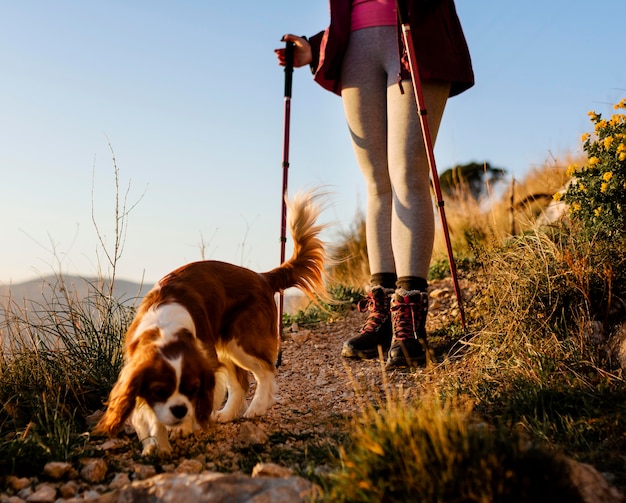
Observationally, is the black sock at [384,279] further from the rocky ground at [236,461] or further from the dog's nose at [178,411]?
the dog's nose at [178,411]

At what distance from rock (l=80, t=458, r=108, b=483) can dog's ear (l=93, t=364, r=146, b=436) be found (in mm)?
228

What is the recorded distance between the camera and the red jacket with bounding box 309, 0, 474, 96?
4453 mm

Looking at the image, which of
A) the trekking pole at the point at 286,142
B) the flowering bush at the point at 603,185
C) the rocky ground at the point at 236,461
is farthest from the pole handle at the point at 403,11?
the rocky ground at the point at 236,461

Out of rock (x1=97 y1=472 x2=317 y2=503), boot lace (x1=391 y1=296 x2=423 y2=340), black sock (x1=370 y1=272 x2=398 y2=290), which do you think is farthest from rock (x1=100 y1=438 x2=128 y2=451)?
black sock (x1=370 y1=272 x2=398 y2=290)

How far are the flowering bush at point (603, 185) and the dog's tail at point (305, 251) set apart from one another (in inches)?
69.9

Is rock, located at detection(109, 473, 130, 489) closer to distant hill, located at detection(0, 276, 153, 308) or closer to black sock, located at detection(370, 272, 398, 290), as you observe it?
distant hill, located at detection(0, 276, 153, 308)

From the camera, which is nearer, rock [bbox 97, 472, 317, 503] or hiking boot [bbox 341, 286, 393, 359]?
rock [bbox 97, 472, 317, 503]

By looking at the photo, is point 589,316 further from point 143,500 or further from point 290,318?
point 290,318

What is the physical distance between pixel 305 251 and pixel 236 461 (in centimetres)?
177

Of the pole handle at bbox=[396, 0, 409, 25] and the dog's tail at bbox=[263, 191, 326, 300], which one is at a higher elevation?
the pole handle at bbox=[396, 0, 409, 25]

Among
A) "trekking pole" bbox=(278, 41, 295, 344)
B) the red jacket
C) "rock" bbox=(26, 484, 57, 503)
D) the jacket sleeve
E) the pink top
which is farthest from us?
"trekking pole" bbox=(278, 41, 295, 344)

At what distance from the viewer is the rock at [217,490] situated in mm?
2273

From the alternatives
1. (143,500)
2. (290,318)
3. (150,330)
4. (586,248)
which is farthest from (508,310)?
(290,318)

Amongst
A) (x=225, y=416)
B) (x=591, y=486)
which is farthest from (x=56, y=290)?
(x=591, y=486)
